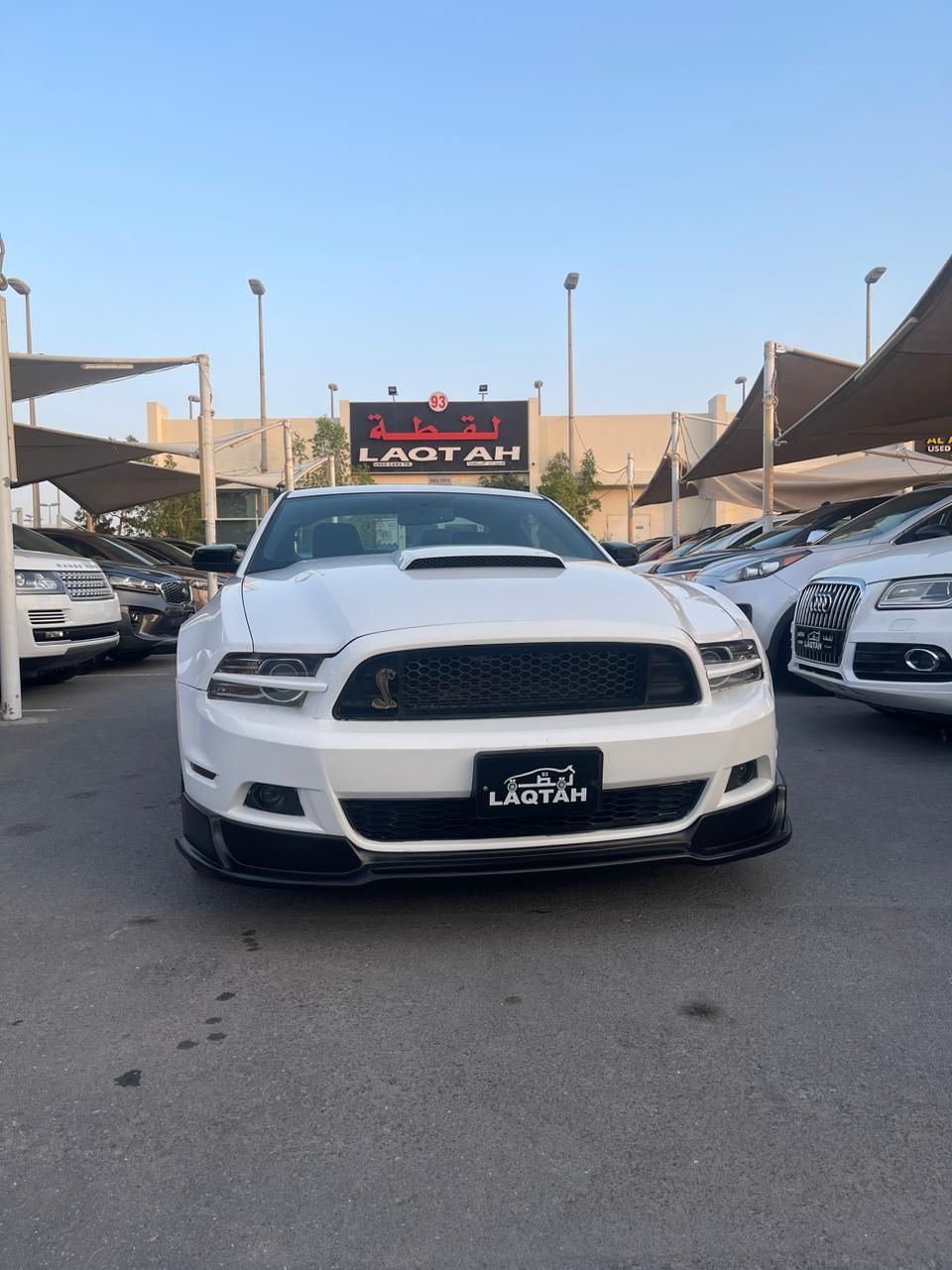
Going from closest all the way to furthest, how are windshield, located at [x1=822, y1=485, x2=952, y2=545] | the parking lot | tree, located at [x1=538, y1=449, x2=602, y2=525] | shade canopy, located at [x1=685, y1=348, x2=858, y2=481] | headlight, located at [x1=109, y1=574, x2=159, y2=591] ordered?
the parking lot
windshield, located at [x1=822, y1=485, x2=952, y2=545]
headlight, located at [x1=109, y1=574, x2=159, y2=591]
shade canopy, located at [x1=685, y1=348, x2=858, y2=481]
tree, located at [x1=538, y1=449, x2=602, y2=525]

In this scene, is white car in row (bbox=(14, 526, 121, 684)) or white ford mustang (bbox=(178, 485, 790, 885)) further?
white car in row (bbox=(14, 526, 121, 684))

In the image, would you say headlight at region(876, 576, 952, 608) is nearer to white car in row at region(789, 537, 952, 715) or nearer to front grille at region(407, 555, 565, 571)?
white car in row at region(789, 537, 952, 715)

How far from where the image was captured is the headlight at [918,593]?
5.18 meters

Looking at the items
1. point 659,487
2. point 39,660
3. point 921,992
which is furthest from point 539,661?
point 659,487

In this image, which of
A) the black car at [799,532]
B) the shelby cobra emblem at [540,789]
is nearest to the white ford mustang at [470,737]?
the shelby cobra emblem at [540,789]

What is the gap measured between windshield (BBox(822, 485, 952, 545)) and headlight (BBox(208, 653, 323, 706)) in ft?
19.7

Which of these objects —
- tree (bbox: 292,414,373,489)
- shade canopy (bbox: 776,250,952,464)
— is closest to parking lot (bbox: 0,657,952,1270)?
shade canopy (bbox: 776,250,952,464)

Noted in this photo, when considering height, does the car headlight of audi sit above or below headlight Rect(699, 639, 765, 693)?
below

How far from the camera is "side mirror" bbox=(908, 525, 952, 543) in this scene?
667cm

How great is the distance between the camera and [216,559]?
188 inches

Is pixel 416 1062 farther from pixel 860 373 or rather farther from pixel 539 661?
pixel 860 373

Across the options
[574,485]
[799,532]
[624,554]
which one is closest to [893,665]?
[624,554]

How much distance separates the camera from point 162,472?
19.1 m

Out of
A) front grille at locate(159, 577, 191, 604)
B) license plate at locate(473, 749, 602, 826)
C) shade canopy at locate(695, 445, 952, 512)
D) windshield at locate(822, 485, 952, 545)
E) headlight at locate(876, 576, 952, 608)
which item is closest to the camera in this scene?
license plate at locate(473, 749, 602, 826)
